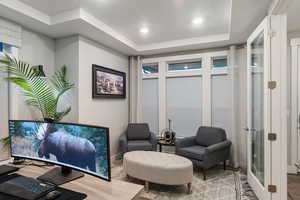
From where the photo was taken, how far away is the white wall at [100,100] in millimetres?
3119

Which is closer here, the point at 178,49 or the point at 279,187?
the point at 279,187

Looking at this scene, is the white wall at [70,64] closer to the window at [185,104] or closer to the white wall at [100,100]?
the white wall at [100,100]

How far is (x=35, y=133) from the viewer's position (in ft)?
4.75

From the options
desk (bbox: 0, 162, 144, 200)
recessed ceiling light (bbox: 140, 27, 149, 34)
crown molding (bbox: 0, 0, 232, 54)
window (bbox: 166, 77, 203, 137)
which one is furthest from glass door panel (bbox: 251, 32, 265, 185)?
desk (bbox: 0, 162, 144, 200)

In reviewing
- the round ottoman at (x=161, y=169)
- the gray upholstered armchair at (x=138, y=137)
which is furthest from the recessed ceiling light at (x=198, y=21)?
the gray upholstered armchair at (x=138, y=137)

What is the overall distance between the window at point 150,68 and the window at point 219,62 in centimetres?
140

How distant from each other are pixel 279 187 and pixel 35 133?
102 inches

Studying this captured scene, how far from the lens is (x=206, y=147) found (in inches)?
133

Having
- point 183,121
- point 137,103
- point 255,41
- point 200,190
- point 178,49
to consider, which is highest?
point 178,49

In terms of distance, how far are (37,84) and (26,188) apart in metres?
1.93

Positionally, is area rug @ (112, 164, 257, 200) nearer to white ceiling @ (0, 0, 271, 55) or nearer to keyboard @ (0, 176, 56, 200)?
keyboard @ (0, 176, 56, 200)

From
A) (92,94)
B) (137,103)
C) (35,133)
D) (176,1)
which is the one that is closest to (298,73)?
(176,1)

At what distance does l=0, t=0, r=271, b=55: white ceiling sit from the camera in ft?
7.60

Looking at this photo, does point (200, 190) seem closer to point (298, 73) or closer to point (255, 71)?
point (255, 71)
